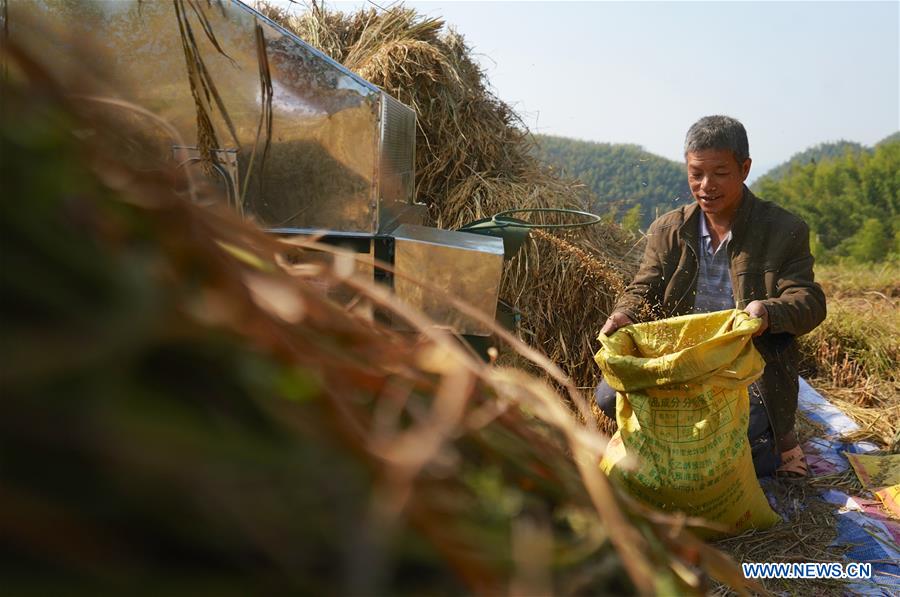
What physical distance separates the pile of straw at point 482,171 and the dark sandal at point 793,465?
4.08 feet

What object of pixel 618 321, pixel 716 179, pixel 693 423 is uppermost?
pixel 716 179

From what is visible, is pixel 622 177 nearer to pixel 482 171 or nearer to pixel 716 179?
pixel 482 171

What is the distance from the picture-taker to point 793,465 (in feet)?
9.04

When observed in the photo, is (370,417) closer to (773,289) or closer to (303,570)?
(303,570)

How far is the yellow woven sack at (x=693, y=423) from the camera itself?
2.00m

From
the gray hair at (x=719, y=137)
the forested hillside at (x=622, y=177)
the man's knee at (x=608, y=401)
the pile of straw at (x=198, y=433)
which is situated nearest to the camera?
the pile of straw at (x=198, y=433)

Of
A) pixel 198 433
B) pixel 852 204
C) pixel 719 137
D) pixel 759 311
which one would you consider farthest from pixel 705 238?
pixel 852 204

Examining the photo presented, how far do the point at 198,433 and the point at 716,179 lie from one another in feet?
8.59

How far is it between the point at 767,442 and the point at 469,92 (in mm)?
3427

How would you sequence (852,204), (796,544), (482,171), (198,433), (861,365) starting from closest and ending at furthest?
(198,433) → (796,544) → (861,365) → (482,171) → (852,204)

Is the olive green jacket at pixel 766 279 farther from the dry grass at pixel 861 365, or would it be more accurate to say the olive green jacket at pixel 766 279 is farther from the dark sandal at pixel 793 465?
the dry grass at pixel 861 365

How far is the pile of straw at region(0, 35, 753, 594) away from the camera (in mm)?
293

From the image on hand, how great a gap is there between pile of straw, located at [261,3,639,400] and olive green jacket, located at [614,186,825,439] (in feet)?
3.62

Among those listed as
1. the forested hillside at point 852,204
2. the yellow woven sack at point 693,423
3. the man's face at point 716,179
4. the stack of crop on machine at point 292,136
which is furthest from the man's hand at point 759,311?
the forested hillside at point 852,204
